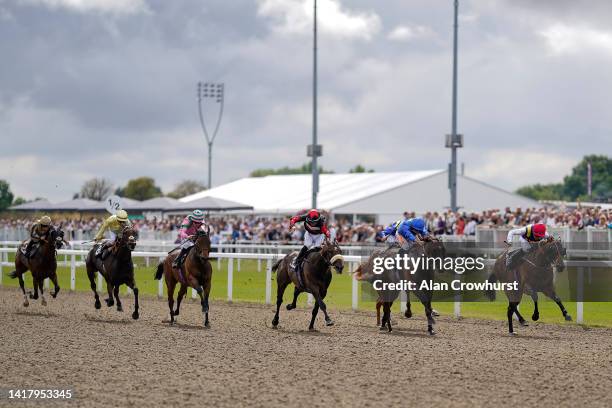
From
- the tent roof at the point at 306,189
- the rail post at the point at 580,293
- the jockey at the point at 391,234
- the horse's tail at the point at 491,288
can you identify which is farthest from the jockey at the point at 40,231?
the tent roof at the point at 306,189

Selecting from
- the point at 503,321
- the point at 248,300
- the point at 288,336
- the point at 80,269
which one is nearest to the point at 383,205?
the point at 80,269

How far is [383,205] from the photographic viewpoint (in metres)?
43.6

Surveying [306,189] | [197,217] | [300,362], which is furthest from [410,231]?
[306,189]

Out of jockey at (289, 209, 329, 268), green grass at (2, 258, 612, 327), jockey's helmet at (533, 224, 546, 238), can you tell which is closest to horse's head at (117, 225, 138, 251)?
→ jockey at (289, 209, 329, 268)

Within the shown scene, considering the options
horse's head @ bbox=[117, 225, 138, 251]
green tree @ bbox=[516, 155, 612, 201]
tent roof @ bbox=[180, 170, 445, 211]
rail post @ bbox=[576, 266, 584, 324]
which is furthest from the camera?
green tree @ bbox=[516, 155, 612, 201]

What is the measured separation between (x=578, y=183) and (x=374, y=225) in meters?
63.5

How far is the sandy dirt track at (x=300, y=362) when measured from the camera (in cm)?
873

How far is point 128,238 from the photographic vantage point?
53.0 ft

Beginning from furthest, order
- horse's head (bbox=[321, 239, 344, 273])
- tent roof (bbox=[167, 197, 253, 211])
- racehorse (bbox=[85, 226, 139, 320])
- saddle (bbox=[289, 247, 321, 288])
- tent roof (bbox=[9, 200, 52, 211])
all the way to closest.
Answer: tent roof (bbox=[9, 200, 52, 211]), tent roof (bbox=[167, 197, 253, 211]), racehorse (bbox=[85, 226, 139, 320]), saddle (bbox=[289, 247, 321, 288]), horse's head (bbox=[321, 239, 344, 273])

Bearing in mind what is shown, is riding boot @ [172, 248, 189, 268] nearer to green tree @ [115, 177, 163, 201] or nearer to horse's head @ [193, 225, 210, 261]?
horse's head @ [193, 225, 210, 261]

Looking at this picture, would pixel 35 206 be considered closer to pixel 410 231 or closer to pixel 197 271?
pixel 197 271

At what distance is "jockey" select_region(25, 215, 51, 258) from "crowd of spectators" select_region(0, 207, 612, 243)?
443cm

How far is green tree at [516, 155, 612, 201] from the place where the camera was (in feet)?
281

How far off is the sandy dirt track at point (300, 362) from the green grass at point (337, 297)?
1503mm
